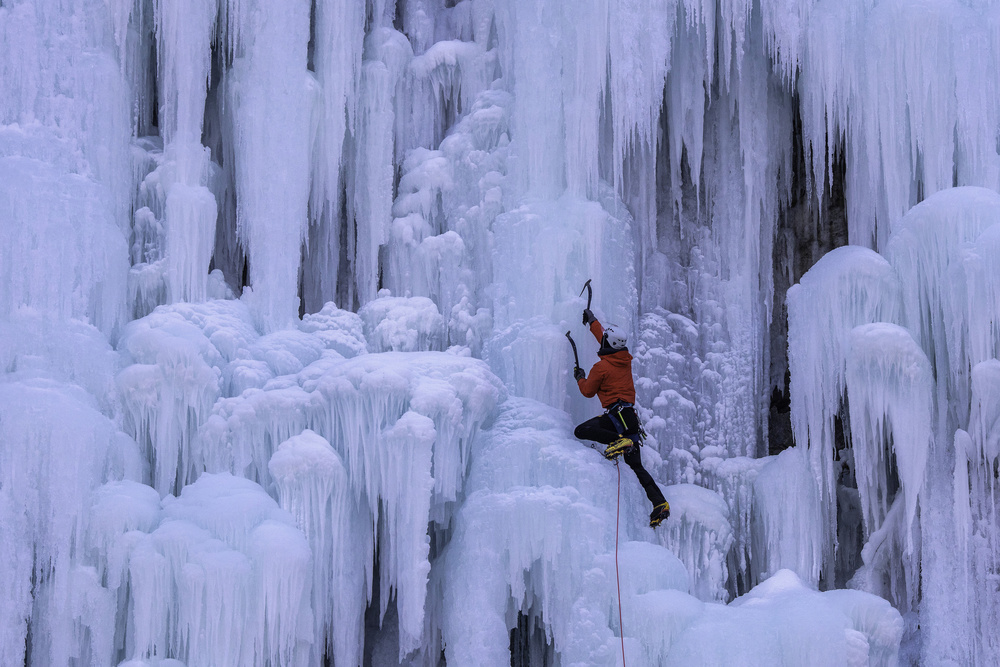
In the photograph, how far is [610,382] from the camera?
25.2 ft

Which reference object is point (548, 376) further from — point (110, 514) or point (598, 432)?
point (110, 514)

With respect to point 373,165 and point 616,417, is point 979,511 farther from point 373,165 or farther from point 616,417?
point 373,165

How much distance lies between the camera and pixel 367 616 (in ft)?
28.7

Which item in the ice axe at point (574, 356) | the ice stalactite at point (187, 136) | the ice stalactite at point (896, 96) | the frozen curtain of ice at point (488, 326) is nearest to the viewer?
the frozen curtain of ice at point (488, 326)

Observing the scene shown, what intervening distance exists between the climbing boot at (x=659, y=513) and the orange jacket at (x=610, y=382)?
73 centimetres

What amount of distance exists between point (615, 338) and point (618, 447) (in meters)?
0.74

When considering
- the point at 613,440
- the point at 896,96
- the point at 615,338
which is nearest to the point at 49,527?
the point at 613,440

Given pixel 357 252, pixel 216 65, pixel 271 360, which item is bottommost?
pixel 271 360

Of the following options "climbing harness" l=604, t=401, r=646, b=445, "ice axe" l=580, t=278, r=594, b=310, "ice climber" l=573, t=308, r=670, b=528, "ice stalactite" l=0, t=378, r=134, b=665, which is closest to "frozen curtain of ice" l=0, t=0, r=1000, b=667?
"ice stalactite" l=0, t=378, r=134, b=665

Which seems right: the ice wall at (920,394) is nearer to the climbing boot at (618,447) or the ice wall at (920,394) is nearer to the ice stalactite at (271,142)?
the climbing boot at (618,447)

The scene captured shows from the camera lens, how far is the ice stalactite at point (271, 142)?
872cm

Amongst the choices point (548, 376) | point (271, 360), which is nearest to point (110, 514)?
point (271, 360)

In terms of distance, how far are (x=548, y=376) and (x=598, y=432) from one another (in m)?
0.69

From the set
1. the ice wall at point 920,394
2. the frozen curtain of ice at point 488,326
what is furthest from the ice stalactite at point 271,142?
the ice wall at point 920,394
